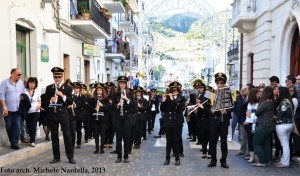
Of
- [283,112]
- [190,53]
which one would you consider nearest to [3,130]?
[283,112]

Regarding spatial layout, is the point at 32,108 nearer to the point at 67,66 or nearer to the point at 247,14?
the point at 67,66

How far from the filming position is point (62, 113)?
9.06 meters

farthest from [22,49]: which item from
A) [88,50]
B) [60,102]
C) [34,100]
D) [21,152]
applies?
[88,50]

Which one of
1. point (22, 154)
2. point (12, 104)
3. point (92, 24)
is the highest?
point (92, 24)

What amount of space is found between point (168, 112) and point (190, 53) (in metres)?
84.4

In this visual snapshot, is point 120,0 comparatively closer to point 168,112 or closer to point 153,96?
point 153,96

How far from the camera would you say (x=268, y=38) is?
60.7 ft

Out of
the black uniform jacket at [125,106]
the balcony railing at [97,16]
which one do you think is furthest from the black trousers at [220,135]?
the balcony railing at [97,16]

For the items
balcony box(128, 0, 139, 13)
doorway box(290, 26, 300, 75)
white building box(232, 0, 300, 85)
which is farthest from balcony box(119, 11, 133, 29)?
doorway box(290, 26, 300, 75)

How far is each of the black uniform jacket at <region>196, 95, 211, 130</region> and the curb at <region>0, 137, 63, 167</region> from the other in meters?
4.24

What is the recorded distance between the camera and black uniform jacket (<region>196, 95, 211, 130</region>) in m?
10.3

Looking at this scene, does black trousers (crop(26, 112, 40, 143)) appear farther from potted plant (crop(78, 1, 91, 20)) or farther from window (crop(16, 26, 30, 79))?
potted plant (crop(78, 1, 91, 20))

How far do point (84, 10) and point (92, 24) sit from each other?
893mm

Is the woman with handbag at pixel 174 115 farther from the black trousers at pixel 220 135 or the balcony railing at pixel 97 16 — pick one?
the balcony railing at pixel 97 16
